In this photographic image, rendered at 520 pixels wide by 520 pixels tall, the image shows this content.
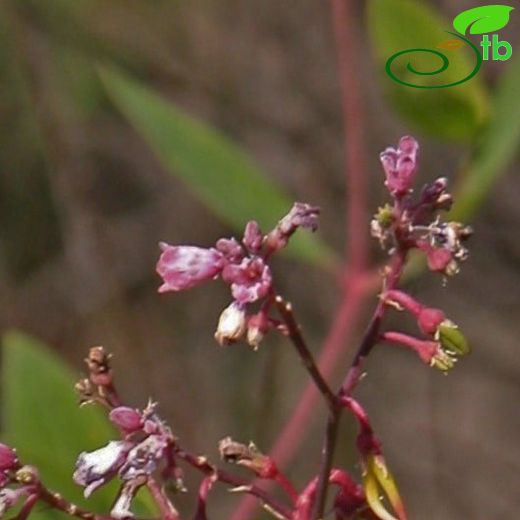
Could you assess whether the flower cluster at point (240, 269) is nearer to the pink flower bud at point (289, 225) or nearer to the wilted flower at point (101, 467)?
the pink flower bud at point (289, 225)

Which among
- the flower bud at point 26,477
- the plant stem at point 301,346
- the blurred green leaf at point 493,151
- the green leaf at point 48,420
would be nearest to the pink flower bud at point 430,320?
the plant stem at point 301,346

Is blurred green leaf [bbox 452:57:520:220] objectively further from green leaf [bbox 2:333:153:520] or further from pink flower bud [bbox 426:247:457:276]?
pink flower bud [bbox 426:247:457:276]

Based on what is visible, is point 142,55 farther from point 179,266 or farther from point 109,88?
point 179,266

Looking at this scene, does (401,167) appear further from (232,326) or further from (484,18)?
(484,18)

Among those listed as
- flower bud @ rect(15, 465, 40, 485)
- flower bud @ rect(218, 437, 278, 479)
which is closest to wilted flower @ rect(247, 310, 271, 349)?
flower bud @ rect(218, 437, 278, 479)

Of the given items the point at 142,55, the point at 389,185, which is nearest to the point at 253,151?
the point at 142,55
